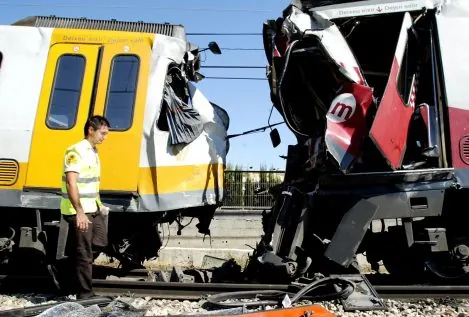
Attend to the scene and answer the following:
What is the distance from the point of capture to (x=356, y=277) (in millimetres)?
5965

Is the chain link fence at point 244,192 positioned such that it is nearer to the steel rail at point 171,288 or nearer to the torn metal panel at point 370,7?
the torn metal panel at point 370,7

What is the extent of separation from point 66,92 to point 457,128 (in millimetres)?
4601

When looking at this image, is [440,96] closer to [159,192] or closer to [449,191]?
[449,191]

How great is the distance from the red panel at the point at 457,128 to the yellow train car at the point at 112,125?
2966 mm

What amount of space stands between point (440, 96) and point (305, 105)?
1672 millimetres

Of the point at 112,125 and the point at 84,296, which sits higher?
the point at 112,125

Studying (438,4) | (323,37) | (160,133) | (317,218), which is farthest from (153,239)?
(438,4)

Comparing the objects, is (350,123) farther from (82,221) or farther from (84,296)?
(84,296)

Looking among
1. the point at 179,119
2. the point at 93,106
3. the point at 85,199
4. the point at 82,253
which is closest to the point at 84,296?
the point at 82,253

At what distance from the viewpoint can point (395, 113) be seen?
6098mm

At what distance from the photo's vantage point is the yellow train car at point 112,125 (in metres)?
6.70

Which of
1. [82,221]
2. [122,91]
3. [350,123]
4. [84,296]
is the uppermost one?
[122,91]

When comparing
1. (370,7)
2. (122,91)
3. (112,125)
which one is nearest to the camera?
(370,7)

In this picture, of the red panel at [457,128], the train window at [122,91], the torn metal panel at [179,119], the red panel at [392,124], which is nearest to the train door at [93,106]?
the train window at [122,91]
